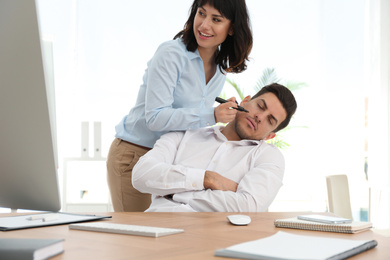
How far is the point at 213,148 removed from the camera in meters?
2.13

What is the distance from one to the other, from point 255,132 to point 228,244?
3.92ft

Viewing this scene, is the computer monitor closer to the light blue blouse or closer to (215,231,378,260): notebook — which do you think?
(215,231,378,260): notebook

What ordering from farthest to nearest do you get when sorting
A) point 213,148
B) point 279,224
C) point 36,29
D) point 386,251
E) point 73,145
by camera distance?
1. point 73,145
2. point 213,148
3. point 279,224
4. point 386,251
5. point 36,29

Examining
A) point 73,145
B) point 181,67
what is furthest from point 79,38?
point 181,67

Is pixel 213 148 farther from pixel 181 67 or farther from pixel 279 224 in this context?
pixel 279 224

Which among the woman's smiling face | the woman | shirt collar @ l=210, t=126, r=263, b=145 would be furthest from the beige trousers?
the woman's smiling face

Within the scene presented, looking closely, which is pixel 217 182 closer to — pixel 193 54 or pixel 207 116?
pixel 207 116

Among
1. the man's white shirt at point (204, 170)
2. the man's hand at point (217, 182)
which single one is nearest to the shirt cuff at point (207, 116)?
the man's white shirt at point (204, 170)

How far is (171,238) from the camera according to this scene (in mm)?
1043

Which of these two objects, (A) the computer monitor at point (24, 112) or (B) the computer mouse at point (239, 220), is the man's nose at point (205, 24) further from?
(A) the computer monitor at point (24, 112)

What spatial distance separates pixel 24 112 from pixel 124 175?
1.52 m

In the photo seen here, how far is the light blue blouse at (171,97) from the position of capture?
2.06m

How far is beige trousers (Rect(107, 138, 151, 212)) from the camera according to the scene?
7.48 feet

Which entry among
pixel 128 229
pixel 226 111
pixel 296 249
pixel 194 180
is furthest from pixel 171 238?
pixel 226 111
